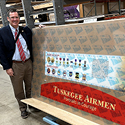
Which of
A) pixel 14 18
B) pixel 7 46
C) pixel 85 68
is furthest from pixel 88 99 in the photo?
pixel 14 18

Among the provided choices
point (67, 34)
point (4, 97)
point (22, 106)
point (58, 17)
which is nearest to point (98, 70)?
point (67, 34)

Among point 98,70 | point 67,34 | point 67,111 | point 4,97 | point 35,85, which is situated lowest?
point 4,97

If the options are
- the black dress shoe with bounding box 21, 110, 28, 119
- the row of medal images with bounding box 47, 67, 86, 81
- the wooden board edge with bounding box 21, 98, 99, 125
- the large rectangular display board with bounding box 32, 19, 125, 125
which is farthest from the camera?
the black dress shoe with bounding box 21, 110, 28, 119

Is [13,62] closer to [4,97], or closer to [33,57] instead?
[33,57]

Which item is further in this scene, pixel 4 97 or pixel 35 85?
pixel 4 97

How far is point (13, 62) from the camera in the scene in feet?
8.89

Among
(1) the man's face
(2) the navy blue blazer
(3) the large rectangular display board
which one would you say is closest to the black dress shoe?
(3) the large rectangular display board

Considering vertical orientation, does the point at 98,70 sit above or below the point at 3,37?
below

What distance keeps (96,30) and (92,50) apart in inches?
9.8

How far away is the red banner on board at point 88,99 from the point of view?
5.81ft

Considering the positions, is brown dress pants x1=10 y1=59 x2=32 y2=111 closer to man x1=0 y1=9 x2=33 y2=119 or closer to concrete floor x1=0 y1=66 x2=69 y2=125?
man x1=0 y1=9 x2=33 y2=119

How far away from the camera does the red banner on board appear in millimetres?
1771

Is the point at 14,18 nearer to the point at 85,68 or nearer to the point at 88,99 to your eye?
the point at 85,68

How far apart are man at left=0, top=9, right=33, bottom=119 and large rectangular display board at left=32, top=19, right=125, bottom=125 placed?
0.64ft
